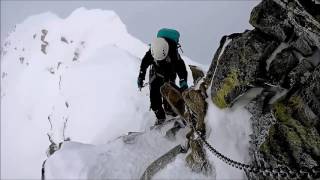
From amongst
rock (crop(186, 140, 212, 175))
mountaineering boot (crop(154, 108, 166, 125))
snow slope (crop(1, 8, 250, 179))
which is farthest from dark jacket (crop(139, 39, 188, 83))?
rock (crop(186, 140, 212, 175))

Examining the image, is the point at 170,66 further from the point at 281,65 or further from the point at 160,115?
the point at 281,65

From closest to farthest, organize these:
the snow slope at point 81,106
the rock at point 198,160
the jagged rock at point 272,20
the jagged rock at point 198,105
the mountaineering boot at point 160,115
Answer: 1. the jagged rock at point 272,20
2. the rock at point 198,160
3. the jagged rock at point 198,105
4. the snow slope at point 81,106
5. the mountaineering boot at point 160,115

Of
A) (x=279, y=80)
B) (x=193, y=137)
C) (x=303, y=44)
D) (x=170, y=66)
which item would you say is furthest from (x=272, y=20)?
(x=170, y=66)

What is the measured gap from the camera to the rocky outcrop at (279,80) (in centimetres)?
403

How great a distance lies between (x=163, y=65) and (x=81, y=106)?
1513cm

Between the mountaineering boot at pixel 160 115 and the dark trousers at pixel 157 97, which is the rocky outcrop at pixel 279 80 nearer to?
the dark trousers at pixel 157 97

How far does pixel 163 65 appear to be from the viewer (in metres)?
7.14

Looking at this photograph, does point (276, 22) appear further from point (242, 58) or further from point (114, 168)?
point (114, 168)

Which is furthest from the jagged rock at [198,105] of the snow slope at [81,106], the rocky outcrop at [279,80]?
the rocky outcrop at [279,80]

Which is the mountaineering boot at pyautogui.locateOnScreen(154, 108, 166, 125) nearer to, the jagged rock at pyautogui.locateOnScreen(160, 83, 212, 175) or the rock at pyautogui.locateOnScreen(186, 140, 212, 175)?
the jagged rock at pyautogui.locateOnScreen(160, 83, 212, 175)

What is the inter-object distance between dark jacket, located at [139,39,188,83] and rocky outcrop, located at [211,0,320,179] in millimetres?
1610

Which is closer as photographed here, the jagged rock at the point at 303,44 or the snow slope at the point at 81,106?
the jagged rock at the point at 303,44

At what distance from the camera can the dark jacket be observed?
23.0 ft

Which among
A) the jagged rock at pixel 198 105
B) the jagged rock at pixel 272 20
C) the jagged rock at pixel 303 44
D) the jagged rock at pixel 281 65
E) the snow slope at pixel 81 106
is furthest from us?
the snow slope at pixel 81 106
